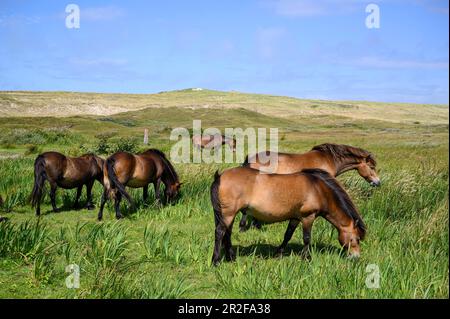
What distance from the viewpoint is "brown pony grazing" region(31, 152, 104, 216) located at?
10.7m

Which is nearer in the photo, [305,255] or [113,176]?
[305,255]

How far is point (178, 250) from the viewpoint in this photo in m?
6.98

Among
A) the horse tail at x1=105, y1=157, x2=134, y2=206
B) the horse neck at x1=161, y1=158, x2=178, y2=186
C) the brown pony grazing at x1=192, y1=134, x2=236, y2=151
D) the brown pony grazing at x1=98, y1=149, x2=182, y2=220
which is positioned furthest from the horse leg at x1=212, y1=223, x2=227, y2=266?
the brown pony grazing at x1=192, y1=134, x2=236, y2=151

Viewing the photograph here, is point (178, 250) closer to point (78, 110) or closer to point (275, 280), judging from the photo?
point (275, 280)

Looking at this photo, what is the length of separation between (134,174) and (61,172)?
2012 millimetres

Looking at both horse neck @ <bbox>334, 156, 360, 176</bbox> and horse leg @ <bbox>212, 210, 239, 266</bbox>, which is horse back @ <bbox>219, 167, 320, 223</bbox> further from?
horse neck @ <bbox>334, 156, 360, 176</bbox>

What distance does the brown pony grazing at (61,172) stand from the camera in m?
10.7

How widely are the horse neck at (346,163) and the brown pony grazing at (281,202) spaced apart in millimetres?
2821

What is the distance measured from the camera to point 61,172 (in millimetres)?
11062

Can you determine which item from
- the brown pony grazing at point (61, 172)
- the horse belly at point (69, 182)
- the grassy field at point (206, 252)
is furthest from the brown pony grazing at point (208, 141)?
the horse belly at point (69, 182)

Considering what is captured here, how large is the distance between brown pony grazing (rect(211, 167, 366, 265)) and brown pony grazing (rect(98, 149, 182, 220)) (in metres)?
4.14

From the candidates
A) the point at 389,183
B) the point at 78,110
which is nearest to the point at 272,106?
the point at 78,110

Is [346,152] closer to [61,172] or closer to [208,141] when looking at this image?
[61,172]

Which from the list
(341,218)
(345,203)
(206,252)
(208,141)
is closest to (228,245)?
(206,252)
